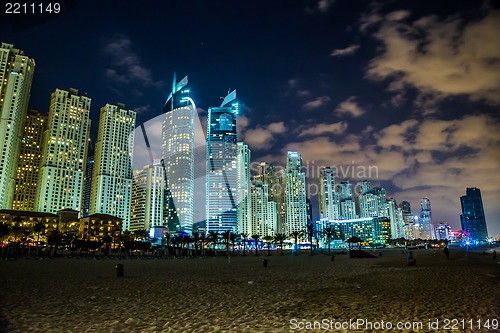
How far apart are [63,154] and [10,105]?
27.6 meters

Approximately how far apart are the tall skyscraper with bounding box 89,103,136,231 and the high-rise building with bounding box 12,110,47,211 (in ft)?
78.0

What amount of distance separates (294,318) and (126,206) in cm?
15820

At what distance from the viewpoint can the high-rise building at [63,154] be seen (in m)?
129

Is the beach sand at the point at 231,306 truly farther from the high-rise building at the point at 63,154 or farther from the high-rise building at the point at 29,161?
the high-rise building at the point at 29,161

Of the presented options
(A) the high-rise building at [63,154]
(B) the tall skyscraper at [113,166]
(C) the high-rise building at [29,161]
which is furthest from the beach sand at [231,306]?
(C) the high-rise building at [29,161]

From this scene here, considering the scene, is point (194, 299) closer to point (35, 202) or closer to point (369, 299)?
point (369, 299)

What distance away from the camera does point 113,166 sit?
155250 mm

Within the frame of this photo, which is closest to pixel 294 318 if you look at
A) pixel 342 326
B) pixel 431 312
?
pixel 342 326

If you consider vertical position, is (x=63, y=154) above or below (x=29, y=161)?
above

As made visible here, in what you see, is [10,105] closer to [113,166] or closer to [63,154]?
[63,154]

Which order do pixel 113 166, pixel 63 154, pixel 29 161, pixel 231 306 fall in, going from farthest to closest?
pixel 113 166 < pixel 29 161 < pixel 63 154 < pixel 231 306

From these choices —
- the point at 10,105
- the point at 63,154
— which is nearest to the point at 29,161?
the point at 63,154

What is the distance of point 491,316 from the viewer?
30.4 ft

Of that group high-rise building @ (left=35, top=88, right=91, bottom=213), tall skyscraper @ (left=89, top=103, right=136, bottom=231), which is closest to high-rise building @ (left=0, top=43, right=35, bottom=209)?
high-rise building @ (left=35, top=88, right=91, bottom=213)
